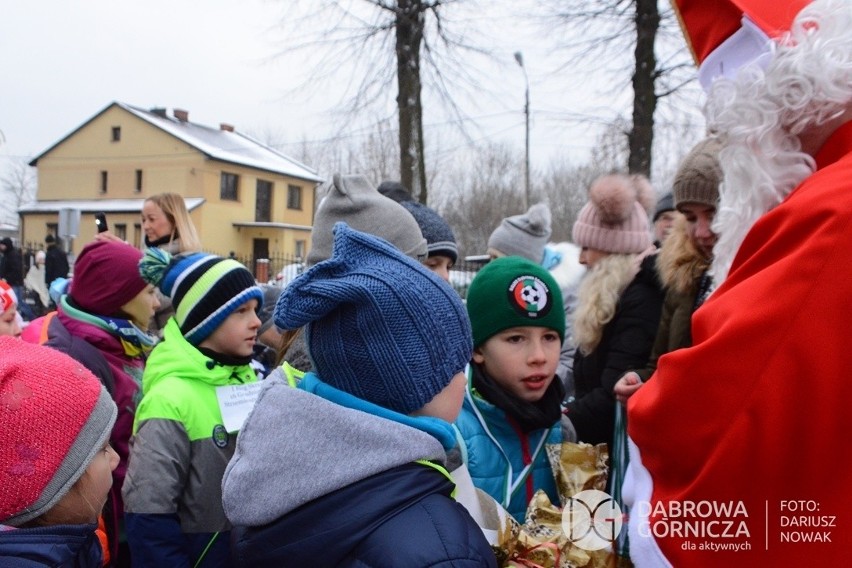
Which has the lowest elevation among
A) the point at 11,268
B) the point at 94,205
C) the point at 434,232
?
the point at 11,268

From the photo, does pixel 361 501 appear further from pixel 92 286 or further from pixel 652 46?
pixel 652 46

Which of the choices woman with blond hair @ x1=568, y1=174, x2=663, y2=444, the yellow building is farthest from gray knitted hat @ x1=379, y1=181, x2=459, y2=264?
the yellow building

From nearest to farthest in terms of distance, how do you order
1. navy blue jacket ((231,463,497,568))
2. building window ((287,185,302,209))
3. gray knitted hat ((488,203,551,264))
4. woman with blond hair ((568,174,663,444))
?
1. navy blue jacket ((231,463,497,568))
2. woman with blond hair ((568,174,663,444))
3. gray knitted hat ((488,203,551,264))
4. building window ((287,185,302,209))

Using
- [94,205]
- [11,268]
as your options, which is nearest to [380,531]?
[11,268]

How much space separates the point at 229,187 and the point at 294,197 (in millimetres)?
4976

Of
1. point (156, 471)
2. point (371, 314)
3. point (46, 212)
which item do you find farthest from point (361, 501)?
point (46, 212)

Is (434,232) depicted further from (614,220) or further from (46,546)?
(46,546)

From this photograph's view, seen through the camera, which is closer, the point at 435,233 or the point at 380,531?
the point at 380,531

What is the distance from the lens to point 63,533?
1535 mm

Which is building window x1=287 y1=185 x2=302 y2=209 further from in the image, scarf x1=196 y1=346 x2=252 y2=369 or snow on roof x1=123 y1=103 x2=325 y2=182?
scarf x1=196 y1=346 x2=252 y2=369

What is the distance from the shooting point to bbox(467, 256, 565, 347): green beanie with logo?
246 centimetres

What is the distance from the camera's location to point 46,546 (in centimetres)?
149

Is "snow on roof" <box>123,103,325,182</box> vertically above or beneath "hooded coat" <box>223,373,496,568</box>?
above

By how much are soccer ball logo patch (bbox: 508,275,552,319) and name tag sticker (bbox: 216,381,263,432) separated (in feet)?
3.38
